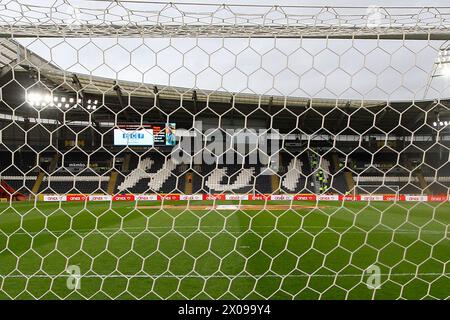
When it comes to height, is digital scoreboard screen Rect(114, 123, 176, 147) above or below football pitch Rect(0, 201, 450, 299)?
above

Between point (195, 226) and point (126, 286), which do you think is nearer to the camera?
point (126, 286)

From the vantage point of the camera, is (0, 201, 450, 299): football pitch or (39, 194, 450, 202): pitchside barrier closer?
(0, 201, 450, 299): football pitch

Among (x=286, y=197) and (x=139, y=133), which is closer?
(x=139, y=133)

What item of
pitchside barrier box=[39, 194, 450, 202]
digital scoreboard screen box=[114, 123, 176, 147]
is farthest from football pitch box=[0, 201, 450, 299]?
digital scoreboard screen box=[114, 123, 176, 147]

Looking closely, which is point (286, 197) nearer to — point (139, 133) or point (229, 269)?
point (139, 133)

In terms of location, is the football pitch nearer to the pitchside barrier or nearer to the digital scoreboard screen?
the pitchside barrier

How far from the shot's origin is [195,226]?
5.36 meters

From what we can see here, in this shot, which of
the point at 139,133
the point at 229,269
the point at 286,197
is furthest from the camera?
the point at 286,197

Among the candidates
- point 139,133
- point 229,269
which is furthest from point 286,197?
point 229,269

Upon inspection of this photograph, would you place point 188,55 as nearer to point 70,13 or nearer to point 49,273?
point 70,13

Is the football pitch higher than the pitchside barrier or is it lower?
lower

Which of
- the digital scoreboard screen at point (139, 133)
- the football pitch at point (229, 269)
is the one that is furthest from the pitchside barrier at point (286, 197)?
the digital scoreboard screen at point (139, 133)
